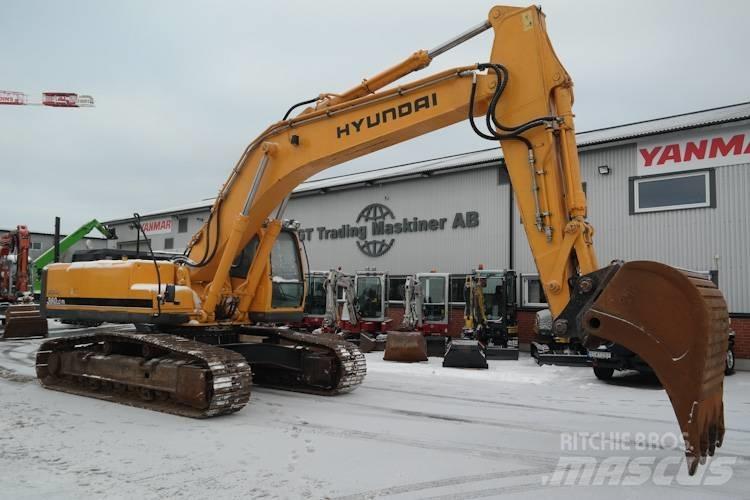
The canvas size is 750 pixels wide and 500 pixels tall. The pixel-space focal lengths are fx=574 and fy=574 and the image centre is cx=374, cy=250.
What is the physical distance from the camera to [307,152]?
820 centimetres

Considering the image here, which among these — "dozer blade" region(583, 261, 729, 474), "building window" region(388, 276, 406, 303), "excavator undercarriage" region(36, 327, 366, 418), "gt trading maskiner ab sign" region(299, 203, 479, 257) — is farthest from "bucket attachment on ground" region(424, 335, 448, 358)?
"dozer blade" region(583, 261, 729, 474)

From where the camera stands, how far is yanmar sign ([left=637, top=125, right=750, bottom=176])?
1480 cm

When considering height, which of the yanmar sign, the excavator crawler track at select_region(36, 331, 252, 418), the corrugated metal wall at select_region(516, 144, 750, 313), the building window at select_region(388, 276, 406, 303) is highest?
the yanmar sign

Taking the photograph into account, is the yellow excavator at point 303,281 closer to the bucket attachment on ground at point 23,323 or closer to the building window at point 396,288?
the bucket attachment on ground at point 23,323

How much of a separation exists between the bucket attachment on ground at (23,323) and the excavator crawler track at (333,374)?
11657mm

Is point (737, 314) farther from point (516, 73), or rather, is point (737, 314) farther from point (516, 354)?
point (516, 73)

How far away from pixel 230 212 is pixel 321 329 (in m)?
10.5

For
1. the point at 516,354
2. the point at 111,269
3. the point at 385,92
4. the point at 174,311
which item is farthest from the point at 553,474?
the point at 516,354

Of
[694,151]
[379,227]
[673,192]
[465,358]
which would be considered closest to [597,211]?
[673,192]

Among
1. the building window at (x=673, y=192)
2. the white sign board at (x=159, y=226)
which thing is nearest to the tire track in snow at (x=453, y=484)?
the building window at (x=673, y=192)

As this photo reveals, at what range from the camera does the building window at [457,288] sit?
62.1 ft

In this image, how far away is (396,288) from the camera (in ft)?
69.5

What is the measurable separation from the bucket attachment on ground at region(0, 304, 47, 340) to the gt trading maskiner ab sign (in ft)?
29.7

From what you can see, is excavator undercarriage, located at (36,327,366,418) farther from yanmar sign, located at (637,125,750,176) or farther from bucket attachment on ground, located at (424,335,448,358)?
yanmar sign, located at (637,125,750,176)
